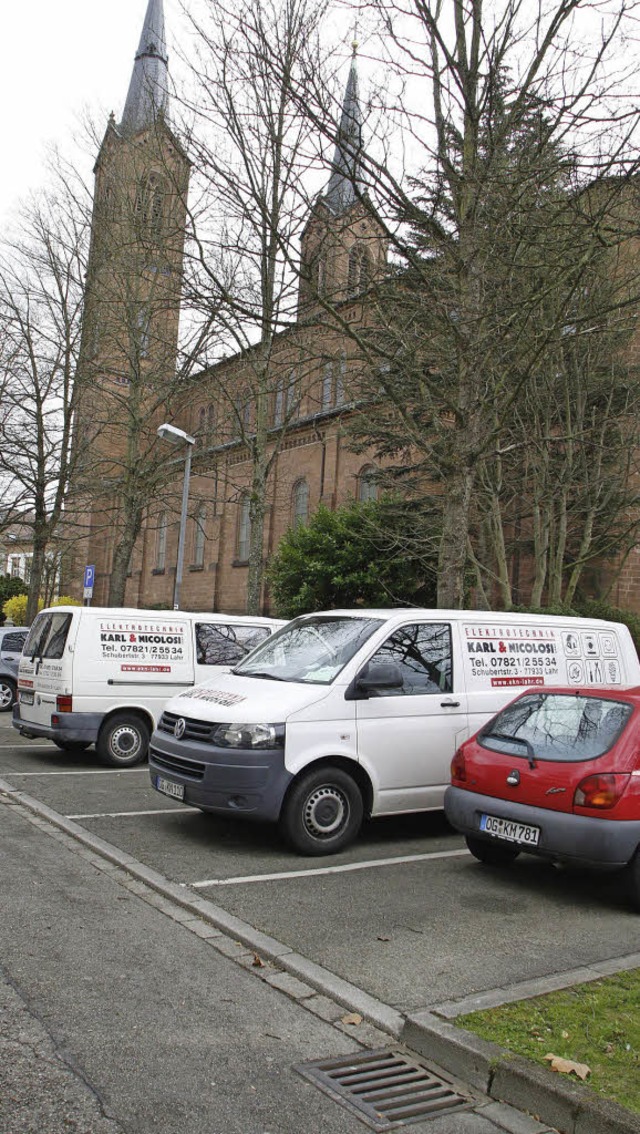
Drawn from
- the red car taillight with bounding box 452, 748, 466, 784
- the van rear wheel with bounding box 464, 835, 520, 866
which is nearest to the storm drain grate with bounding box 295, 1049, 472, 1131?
the red car taillight with bounding box 452, 748, 466, 784

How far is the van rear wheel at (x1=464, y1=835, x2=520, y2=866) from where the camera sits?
298 inches

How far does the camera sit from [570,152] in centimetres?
995

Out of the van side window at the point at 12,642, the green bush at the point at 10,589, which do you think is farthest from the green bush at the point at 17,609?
the van side window at the point at 12,642

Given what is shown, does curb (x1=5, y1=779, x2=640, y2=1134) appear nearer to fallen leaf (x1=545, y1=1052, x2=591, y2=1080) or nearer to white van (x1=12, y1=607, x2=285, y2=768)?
fallen leaf (x1=545, y1=1052, x2=591, y2=1080)

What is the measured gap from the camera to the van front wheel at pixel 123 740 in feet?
40.9

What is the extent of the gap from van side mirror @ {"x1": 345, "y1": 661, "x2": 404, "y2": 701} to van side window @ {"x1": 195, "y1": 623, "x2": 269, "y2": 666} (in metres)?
5.43

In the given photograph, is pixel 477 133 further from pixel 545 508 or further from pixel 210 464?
pixel 210 464

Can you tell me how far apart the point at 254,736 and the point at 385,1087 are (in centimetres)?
396

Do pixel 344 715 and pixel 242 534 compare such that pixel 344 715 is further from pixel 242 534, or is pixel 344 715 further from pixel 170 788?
pixel 242 534

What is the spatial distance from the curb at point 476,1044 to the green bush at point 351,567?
18.2m

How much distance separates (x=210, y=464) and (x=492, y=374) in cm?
2409

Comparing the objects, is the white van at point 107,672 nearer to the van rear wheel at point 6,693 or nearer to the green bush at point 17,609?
the van rear wheel at point 6,693

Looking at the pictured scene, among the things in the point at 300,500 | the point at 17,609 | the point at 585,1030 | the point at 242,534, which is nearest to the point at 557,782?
the point at 585,1030

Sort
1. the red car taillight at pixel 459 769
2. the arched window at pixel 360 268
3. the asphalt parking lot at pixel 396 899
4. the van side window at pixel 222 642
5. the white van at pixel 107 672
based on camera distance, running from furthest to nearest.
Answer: the van side window at pixel 222 642, the white van at pixel 107 672, the arched window at pixel 360 268, the red car taillight at pixel 459 769, the asphalt parking lot at pixel 396 899
